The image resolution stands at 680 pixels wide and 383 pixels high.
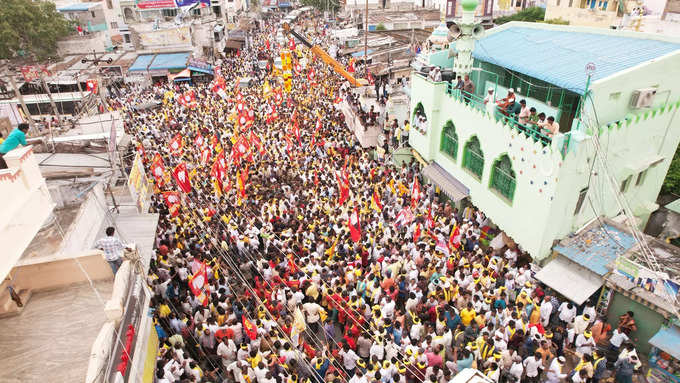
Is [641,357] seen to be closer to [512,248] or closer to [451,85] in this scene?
[512,248]

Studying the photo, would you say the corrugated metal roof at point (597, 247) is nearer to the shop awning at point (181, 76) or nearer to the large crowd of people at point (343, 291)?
the large crowd of people at point (343, 291)

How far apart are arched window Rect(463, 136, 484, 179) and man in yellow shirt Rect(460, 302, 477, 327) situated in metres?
5.84

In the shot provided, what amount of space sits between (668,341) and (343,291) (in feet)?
24.1

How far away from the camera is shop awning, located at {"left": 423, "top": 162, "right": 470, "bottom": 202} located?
15.0 m

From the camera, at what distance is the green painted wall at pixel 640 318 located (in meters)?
10.1

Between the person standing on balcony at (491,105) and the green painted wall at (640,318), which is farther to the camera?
the person standing on balcony at (491,105)

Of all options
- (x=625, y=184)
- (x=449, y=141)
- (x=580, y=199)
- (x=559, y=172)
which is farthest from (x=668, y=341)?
(x=449, y=141)

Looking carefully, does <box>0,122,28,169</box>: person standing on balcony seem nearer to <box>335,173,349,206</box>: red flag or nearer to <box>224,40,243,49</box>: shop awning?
<box>335,173,349,206</box>: red flag

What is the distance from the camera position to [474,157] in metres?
14.7

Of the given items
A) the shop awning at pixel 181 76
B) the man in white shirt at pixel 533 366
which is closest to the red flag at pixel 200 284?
the man in white shirt at pixel 533 366

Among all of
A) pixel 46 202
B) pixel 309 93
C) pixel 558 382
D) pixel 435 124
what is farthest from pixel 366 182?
pixel 309 93

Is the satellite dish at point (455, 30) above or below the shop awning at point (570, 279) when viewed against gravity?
above

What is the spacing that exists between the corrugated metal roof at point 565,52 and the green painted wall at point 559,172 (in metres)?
0.97

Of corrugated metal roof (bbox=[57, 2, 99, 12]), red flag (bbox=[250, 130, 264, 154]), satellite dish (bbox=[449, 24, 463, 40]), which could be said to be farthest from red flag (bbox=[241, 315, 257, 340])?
corrugated metal roof (bbox=[57, 2, 99, 12])
